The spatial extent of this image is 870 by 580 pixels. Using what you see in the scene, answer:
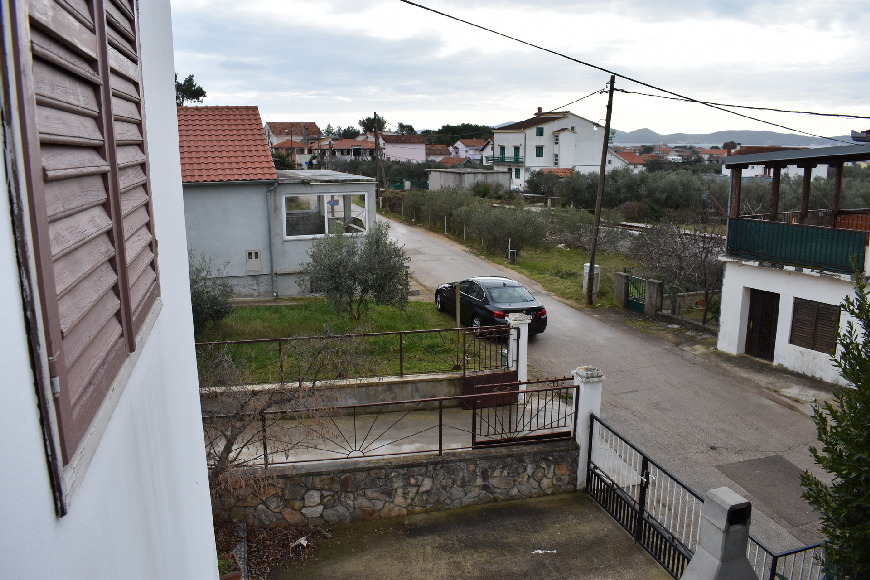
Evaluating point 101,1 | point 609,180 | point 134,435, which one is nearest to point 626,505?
point 134,435

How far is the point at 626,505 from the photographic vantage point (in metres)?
7.89

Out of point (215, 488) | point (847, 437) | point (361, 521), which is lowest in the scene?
point (361, 521)

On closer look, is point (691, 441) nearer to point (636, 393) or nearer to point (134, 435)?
point (636, 393)

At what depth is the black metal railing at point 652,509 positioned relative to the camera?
22.6 ft

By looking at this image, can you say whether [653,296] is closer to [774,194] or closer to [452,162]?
[774,194]

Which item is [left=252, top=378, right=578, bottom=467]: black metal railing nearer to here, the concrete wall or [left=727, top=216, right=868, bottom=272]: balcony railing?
[left=727, top=216, right=868, bottom=272]: balcony railing

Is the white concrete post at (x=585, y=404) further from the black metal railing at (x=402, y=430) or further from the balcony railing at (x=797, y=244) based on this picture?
the balcony railing at (x=797, y=244)

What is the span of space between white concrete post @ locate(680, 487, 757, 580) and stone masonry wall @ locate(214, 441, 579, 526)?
3.44 m

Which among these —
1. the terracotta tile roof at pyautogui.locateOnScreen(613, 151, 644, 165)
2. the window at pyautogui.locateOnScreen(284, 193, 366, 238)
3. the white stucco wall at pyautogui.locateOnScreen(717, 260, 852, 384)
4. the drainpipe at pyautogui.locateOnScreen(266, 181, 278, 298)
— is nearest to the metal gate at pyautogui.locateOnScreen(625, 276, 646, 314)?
the white stucco wall at pyautogui.locateOnScreen(717, 260, 852, 384)

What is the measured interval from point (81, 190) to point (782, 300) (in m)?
14.6

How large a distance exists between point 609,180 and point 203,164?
89.8 ft

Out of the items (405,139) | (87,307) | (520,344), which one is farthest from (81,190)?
(405,139)

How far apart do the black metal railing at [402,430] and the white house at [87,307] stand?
5.13m

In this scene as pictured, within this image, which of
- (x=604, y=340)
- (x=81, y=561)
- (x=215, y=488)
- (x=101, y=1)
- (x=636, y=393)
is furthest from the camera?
(x=604, y=340)
